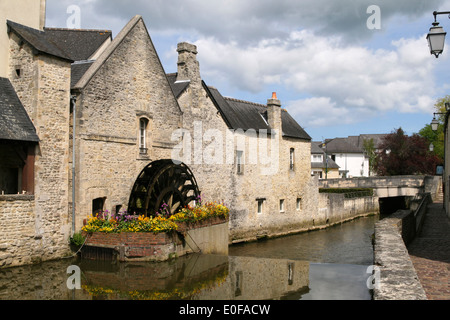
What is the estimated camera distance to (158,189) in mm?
14500

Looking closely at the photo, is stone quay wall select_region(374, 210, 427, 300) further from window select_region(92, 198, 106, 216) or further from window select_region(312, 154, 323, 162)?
window select_region(312, 154, 323, 162)

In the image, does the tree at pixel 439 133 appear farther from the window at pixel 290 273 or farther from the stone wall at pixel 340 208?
the window at pixel 290 273

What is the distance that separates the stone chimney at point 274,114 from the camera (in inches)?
978

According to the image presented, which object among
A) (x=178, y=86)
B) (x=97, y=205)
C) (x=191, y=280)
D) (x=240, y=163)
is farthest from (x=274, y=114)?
(x=191, y=280)

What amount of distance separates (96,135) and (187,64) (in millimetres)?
7220

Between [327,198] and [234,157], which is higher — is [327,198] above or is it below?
below

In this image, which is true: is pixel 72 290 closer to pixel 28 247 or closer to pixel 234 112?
pixel 28 247

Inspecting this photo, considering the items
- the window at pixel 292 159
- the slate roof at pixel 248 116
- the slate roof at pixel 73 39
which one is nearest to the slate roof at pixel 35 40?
the slate roof at pixel 73 39

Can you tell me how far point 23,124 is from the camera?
11.2m

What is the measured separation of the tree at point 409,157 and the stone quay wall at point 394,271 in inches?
1703
